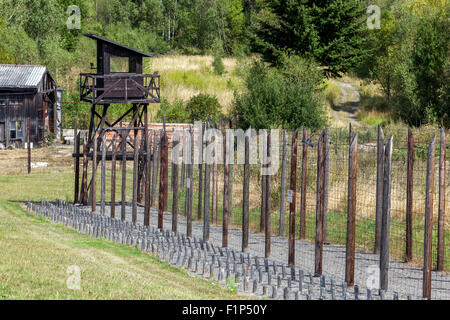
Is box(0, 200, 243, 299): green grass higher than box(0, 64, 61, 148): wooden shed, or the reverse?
box(0, 64, 61, 148): wooden shed

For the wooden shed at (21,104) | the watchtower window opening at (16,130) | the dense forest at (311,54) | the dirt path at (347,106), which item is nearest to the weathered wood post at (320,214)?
the dense forest at (311,54)

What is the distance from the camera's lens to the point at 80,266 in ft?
37.8

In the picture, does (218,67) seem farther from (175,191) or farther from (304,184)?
(304,184)

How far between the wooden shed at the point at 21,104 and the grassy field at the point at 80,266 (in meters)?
24.1

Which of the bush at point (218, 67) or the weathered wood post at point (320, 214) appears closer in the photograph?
the weathered wood post at point (320, 214)

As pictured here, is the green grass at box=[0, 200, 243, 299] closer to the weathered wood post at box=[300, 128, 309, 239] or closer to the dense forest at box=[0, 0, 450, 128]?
the weathered wood post at box=[300, 128, 309, 239]

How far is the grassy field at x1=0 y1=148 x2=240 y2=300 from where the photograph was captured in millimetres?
9578

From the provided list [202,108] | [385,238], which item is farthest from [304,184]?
[202,108]

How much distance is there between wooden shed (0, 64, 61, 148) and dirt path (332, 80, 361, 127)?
18949mm

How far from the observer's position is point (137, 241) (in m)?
15.0

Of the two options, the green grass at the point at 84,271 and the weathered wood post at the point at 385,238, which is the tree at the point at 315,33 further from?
the weathered wood post at the point at 385,238

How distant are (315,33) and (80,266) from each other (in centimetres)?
3265

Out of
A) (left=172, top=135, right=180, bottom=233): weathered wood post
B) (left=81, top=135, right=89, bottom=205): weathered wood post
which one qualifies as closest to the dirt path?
(left=81, top=135, right=89, bottom=205): weathered wood post

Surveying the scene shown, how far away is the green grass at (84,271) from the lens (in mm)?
9562
